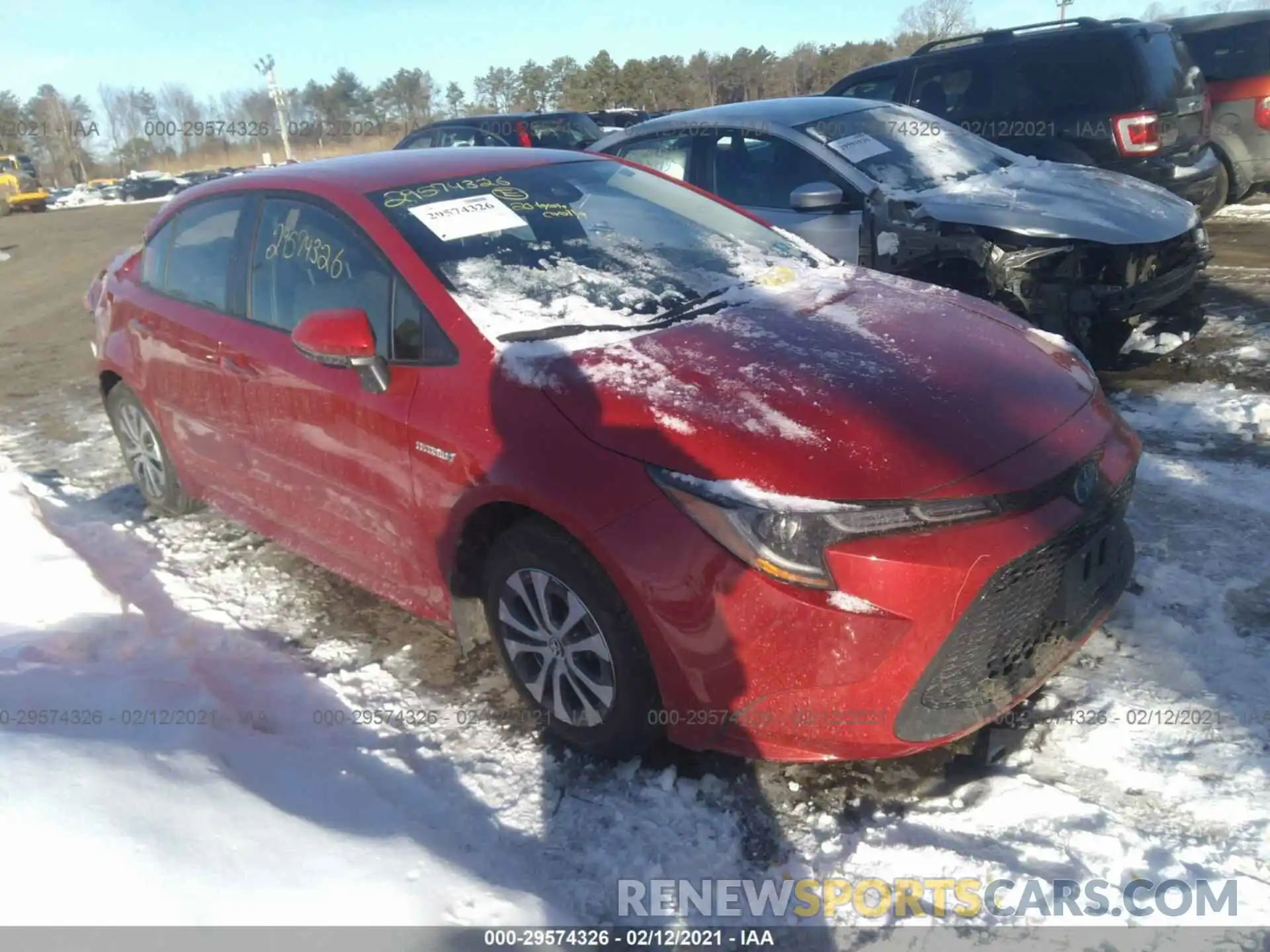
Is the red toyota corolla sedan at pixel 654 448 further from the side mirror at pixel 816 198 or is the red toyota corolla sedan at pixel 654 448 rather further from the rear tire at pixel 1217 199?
the rear tire at pixel 1217 199

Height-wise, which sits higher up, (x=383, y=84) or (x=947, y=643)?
(x=383, y=84)

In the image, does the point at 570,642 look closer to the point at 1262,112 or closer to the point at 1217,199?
the point at 1217,199

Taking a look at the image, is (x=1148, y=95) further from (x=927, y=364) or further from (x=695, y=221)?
(x=927, y=364)

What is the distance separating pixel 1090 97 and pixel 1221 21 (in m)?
3.24

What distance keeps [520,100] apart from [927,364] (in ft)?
191

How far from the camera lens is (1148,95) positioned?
7.07 meters

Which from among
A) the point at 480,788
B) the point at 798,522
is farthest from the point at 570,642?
the point at 798,522

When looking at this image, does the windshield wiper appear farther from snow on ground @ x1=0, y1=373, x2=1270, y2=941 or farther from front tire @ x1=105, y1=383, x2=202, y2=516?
front tire @ x1=105, y1=383, x2=202, y2=516

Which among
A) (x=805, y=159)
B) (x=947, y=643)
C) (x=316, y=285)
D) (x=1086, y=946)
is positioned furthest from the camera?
(x=805, y=159)

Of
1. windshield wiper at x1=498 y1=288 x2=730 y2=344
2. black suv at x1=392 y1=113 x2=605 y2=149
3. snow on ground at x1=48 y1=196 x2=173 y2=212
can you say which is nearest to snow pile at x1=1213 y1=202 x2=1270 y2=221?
black suv at x1=392 y1=113 x2=605 y2=149

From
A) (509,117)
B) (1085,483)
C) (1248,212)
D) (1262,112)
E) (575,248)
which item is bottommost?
(1085,483)

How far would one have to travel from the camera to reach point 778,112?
6074 millimetres

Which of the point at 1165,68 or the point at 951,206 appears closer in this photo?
the point at 951,206

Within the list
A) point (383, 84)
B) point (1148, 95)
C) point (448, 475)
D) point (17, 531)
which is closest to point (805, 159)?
point (1148, 95)
